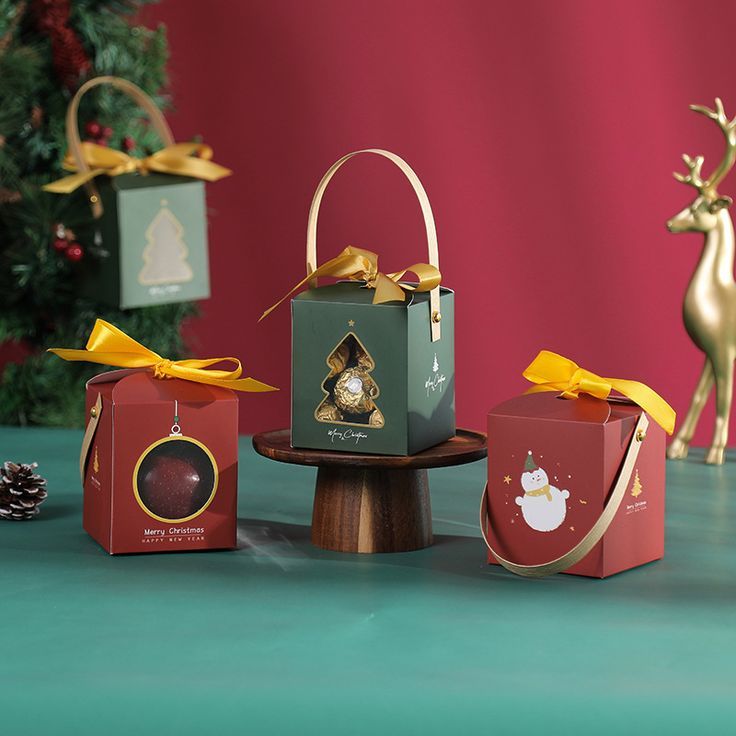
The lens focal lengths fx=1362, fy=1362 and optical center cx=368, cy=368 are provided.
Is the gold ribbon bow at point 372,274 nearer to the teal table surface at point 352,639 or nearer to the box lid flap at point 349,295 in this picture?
the box lid flap at point 349,295

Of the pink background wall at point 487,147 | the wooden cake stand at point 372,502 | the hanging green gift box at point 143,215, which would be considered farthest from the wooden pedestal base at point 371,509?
the pink background wall at point 487,147

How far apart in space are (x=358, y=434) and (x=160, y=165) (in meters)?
0.89

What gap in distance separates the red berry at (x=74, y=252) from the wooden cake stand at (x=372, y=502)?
855 mm

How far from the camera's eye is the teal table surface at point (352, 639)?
911 millimetres

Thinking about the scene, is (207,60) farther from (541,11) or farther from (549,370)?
(549,370)

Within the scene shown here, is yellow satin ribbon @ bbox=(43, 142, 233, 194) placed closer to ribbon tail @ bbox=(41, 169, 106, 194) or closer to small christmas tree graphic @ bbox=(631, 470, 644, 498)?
ribbon tail @ bbox=(41, 169, 106, 194)

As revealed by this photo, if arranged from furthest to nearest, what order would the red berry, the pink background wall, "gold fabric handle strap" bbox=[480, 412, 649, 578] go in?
the pink background wall < the red berry < "gold fabric handle strap" bbox=[480, 412, 649, 578]

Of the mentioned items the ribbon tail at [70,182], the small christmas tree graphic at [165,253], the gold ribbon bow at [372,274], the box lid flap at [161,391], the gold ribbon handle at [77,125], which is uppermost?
the gold ribbon handle at [77,125]

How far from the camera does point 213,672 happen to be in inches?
38.2

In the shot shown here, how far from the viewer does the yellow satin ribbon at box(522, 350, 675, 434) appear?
4.11 feet

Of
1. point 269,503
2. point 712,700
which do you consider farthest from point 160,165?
point 712,700

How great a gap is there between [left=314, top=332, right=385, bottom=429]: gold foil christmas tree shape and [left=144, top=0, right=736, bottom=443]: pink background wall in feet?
4.20

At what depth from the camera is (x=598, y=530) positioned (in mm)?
1190

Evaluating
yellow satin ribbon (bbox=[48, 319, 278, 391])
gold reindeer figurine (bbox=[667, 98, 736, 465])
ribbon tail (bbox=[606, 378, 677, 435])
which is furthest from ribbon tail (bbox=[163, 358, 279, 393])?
gold reindeer figurine (bbox=[667, 98, 736, 465])
